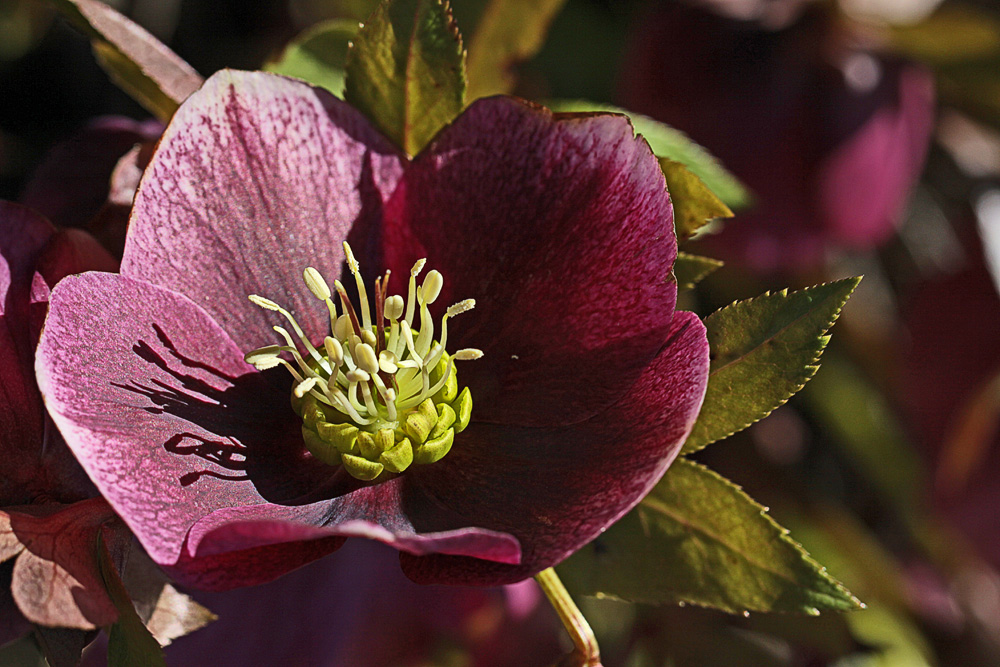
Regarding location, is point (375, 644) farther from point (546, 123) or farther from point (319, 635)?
point (546, 123)

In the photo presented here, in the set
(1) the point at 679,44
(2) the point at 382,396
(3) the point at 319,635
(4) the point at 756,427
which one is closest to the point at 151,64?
(2) the point at 382,396

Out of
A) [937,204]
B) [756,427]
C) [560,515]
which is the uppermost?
[560,515]

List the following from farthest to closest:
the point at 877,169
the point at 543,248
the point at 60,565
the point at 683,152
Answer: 1. the point at 877,169
2. the point at 683,152
3. the point at 543,248
4. the point at 60,565

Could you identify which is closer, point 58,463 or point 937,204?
point 58,463

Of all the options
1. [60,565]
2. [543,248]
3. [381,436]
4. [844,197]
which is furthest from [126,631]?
[844,197]

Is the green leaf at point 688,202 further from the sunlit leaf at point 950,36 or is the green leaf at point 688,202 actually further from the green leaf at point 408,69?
the sunlit leaf at point 950,36

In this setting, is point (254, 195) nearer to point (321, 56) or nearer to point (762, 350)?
point (321, 56)
